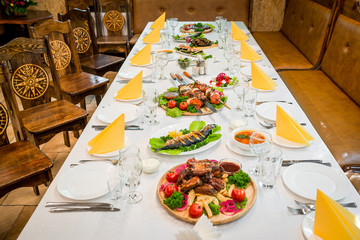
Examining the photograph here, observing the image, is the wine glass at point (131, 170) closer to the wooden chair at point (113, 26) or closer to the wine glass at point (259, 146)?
the wine glass at point (259, 146)

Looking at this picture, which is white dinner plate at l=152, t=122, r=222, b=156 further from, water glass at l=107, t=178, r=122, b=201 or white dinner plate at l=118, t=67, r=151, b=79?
white dinner plate at l=118, t=67, r=151, b=79

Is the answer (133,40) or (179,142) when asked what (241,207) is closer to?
(179,142)

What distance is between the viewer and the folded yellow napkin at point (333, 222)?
1009 millimetres

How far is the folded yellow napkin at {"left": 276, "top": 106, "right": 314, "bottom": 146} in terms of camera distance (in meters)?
1.58

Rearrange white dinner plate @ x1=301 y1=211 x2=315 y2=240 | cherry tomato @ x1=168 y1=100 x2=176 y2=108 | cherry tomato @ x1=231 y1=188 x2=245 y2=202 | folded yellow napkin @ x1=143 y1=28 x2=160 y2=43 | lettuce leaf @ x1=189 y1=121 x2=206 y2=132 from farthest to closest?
folded yellow napkin @ x1=143 y1=28 x2=160 y2=43 < cherry tomato @ x1=168 y1=100 x2=176 y2=108 < lettuce leaf @ x1=189 y1=121 x2=206 y2=132 < cherry tomato @ x1=231 y1=188 x2=245 y2=202 < white dinner plate @ x1=301 y1=211 x2=315 y2=240

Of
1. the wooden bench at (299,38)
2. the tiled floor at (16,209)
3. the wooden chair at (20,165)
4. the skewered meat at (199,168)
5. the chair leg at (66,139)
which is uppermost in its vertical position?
the skewered meat at (199,168)

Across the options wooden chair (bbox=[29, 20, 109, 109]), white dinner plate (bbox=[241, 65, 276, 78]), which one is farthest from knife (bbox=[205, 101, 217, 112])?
wooden chair (bbox=[29, 20, 109, 109])

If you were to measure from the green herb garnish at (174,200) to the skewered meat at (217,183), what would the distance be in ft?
0.47

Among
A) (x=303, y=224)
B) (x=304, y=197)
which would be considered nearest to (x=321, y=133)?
(x=304, y=197)

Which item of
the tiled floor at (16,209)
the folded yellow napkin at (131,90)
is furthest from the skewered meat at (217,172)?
the tiled floor at (16,209)

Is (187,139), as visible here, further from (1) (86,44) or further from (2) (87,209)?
(1) (86,44)

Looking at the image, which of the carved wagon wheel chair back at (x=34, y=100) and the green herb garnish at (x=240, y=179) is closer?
the green herb garnish at (x=240, y=179)

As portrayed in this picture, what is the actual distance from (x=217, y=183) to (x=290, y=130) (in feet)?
1.77

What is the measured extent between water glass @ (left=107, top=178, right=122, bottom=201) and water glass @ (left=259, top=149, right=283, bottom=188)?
556 mm
